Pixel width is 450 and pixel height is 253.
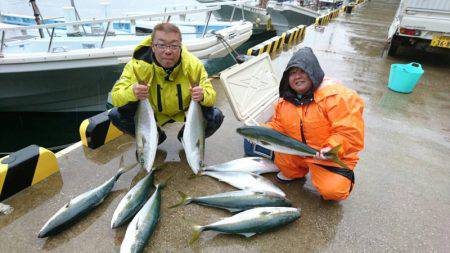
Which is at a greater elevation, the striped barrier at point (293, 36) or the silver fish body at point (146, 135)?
the silver fish body at point (146, 135)

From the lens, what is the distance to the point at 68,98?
6773 mm

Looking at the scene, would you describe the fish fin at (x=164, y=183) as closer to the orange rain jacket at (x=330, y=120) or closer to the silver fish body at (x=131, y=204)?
the silver fish body at (x=131, y=204)

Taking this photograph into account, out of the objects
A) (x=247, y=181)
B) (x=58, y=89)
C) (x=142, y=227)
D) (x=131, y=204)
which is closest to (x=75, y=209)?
(x=131, y=204)

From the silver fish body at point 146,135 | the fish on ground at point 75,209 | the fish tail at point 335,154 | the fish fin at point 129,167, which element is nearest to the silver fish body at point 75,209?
the fish on ground at point 75,209

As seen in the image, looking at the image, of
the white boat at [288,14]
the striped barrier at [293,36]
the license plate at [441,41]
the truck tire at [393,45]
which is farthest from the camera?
the white boat at [288,14]

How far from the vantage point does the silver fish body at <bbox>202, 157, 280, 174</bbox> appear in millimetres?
3065

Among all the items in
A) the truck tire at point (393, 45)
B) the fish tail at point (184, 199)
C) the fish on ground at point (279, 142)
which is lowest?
the truck tire at point (393, 45)

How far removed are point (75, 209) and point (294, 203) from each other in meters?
1.89

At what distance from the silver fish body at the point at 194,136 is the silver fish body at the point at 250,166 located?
0.74 ft

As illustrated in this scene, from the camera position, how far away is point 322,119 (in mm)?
2682

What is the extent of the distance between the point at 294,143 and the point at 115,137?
7.18ft

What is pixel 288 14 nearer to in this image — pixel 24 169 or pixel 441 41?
pixel 441 41

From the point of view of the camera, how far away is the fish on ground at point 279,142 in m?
2.54

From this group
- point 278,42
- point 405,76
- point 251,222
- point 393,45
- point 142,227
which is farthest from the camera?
point 393,45
